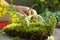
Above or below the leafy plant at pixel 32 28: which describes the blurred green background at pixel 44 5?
above

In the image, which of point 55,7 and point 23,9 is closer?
point 23,9

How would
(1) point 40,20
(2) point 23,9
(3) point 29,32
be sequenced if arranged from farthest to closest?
(2) point 23,9 → (1) point 40,20 → (3) point 29,32

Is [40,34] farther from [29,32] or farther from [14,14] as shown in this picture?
[14,14]

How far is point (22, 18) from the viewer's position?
1.06 metres

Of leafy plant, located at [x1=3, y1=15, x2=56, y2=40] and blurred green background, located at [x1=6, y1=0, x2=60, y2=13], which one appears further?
blurred green background, located at [x1=6, y1=0, x2=60, y2=13]

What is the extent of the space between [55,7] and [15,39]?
2.69 m

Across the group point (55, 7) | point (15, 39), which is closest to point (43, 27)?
point (15, 39)

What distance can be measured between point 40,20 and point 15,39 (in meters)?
0.23

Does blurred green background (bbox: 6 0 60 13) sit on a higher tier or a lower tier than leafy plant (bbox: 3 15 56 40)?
higher

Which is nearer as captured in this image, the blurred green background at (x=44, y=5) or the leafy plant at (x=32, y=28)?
the leafy plant at (x=32, y=28)

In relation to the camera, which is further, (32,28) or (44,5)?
(44,5)

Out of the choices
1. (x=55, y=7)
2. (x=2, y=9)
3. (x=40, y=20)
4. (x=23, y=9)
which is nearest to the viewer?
(x=2, y=9)

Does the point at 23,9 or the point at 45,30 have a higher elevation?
the point at 23,9

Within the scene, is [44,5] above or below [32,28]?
above
